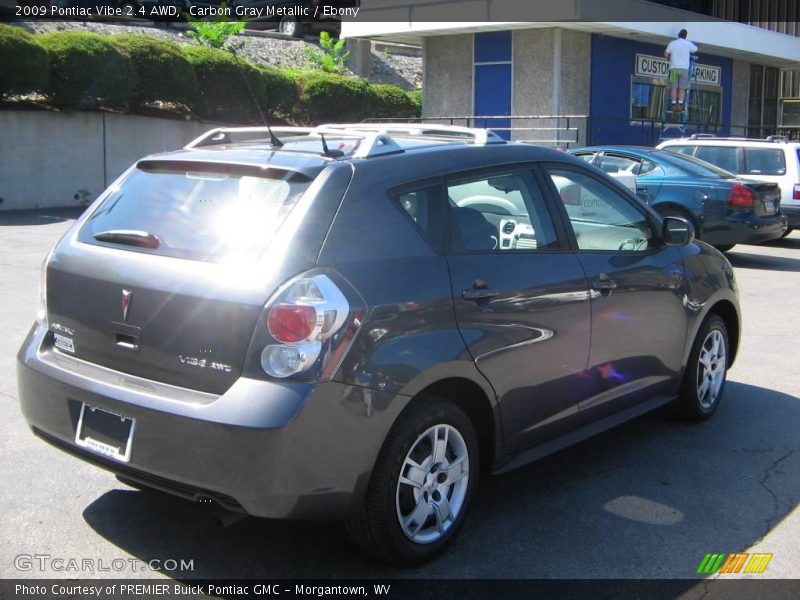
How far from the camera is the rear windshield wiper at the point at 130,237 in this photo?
3869 mm

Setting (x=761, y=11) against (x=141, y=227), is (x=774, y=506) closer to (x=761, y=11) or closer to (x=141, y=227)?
(x=141, y=227)

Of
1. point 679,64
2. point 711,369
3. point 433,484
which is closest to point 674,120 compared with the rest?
point 679,64

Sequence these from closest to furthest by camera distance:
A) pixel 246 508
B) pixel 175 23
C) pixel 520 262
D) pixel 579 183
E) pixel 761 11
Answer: pixel 246 508, pixel 520 262, pixel 579 183, pixel 175 23, pixel 761 11

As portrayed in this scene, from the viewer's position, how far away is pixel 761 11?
31.8 metres

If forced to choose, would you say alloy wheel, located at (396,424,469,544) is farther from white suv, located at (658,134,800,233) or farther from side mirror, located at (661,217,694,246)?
white suv, located at (658,134,800,233)

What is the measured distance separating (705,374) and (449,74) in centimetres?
1957

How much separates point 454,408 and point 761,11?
32.1 m

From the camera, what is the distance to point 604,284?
4785mm

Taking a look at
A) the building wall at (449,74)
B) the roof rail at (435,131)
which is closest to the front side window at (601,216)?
the roof rail at (435,131)


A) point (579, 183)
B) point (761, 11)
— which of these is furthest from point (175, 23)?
point (579, 183)

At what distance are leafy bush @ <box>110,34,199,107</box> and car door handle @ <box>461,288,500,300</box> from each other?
1629cm

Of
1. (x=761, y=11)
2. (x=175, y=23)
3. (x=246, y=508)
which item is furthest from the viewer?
(x=761, y=11)

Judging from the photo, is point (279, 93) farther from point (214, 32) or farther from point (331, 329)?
point (331, 329)

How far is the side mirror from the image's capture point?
5426 millimetres
